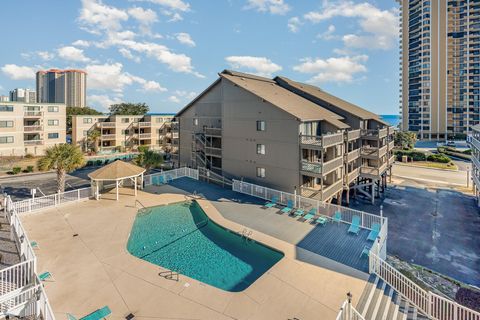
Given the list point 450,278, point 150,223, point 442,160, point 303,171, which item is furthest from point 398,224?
point 442,160

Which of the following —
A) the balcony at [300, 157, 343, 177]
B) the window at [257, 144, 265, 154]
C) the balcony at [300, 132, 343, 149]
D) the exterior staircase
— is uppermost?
the balcony at [300, 132, 343, 149]

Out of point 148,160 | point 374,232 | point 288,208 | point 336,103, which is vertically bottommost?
point 374,232

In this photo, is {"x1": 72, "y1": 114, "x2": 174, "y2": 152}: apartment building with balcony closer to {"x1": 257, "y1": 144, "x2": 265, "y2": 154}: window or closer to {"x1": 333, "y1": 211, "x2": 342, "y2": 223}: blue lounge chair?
{"x1": 257, "y1": 144, "x2": 265, "y2": 154}: window

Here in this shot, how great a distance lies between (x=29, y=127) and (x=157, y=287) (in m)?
50.9

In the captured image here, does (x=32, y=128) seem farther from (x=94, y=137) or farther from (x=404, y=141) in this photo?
(x=404, y=141)

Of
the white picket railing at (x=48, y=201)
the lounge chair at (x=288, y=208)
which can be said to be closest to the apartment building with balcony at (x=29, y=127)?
the white picket railing at (x=48, y=201)

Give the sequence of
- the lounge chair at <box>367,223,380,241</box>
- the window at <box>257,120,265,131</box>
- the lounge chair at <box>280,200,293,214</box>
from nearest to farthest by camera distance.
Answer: the lounge chair at <box>367,223,380,241</box> → the lounge chair at <box>280,200,293,214</box> → the window at <box>257,120,265,131</box>

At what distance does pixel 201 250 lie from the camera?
1441cm

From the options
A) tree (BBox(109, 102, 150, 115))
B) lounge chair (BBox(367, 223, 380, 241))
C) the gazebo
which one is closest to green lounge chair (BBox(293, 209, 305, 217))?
lounge chair (BBox(367, 223, 380, 241))

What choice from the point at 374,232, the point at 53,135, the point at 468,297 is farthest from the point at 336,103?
the point at 53,135

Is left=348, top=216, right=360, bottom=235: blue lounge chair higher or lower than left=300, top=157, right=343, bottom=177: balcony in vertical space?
lower

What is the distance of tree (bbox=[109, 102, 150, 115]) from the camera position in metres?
88.8

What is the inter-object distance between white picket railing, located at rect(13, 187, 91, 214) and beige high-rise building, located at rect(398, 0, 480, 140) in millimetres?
97095

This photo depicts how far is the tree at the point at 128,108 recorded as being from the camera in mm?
88812
